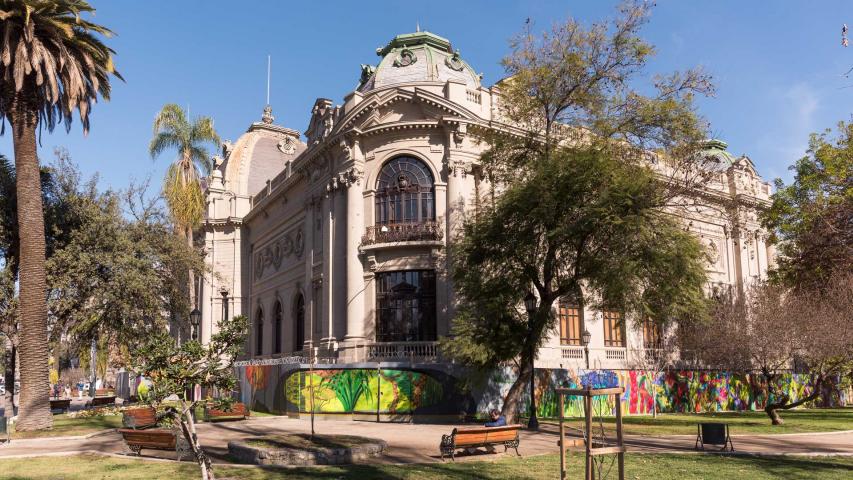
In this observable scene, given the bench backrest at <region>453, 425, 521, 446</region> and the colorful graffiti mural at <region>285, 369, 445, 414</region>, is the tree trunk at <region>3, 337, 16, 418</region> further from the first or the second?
the bench backrest at <region>453, 425, 521, 446</region>

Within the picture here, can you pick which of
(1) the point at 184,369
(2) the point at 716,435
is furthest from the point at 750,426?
(1) the point at 184,369

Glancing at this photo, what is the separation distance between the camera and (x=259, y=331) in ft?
158

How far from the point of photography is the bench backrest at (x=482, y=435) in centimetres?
1504

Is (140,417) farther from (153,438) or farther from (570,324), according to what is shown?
(570,324)

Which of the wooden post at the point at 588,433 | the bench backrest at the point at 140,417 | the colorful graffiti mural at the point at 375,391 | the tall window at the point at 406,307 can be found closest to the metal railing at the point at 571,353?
the tall window at the point at 406,307

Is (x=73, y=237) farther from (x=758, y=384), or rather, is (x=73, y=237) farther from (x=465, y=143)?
(x=758, y=384)

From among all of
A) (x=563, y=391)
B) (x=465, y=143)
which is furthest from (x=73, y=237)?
(x=563, y=391)

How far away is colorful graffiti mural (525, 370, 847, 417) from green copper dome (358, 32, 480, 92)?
52.3 ft

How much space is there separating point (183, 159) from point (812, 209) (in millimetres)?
36626

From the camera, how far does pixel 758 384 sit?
3878 centimetres

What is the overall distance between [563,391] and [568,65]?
15.5 metres

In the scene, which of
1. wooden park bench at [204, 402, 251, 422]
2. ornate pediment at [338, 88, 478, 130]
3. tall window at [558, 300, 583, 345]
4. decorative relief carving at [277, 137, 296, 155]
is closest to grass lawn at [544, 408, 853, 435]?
tall window at [558, 300, 583, 345]

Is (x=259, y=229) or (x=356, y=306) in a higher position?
(x=259, y=229)

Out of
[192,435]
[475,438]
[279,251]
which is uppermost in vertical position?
[279,251]
